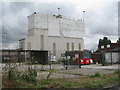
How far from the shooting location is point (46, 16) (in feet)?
179

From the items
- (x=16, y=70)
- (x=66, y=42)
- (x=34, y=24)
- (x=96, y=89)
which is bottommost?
(x=96, y=89)

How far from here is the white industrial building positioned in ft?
172

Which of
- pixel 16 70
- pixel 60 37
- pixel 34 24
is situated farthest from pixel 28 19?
pixel 16 70

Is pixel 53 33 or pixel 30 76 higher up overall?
pixel 53 33

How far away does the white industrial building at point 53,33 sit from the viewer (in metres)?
52.4

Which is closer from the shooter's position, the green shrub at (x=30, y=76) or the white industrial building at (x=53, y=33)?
the green shrub at (x=30, y=76)

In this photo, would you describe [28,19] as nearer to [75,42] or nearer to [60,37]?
[60,37]

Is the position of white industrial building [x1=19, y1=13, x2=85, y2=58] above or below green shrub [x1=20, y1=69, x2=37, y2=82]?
above

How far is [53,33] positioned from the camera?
55375mm

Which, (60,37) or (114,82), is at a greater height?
(60,37)

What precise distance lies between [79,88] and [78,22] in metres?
53.1

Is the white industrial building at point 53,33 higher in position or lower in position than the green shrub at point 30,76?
higher

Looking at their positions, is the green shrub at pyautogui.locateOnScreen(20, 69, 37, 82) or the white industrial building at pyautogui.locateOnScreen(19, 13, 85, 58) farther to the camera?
the white industrial building at pyautogui.locateOnScreen(19, 13, 85, 58)

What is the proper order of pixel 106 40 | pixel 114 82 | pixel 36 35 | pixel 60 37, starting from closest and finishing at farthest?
pixel 114 82, pixel 36 35, pixel 60 37, pixel 106 40
